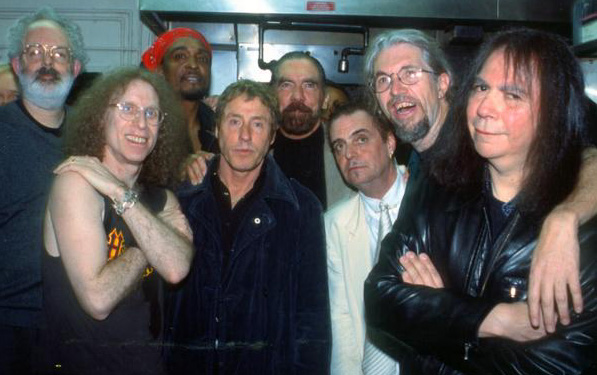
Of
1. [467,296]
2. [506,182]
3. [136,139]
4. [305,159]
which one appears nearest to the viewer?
[467,296]

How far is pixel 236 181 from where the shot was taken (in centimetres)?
202

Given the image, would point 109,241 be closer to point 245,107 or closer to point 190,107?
point 245,107

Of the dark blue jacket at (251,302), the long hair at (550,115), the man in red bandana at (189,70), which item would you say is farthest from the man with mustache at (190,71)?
the long hair at (550,115)

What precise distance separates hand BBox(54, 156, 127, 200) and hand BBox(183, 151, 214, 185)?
50 centimetres

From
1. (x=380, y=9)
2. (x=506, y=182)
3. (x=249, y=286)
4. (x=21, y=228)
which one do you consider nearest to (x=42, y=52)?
(x=21, y=228)

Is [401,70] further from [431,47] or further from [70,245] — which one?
[70,245]

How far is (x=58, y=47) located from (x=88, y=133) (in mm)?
664

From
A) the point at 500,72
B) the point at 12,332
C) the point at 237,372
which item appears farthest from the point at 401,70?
the point at 12,332

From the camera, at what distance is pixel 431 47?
6.54 feet

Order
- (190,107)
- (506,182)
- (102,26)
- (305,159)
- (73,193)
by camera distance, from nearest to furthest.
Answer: (506,182) → (73,193) → (305,159) → (190,107) → (102,26)

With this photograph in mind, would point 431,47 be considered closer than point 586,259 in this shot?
No

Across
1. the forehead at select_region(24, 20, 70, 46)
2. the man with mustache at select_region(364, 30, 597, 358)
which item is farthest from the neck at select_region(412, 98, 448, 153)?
the forehead at select_region(24, 20, 70, 46)

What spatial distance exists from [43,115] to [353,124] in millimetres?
1226

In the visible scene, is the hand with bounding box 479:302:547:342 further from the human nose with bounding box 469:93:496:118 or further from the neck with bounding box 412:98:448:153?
the neck with bounding box 412:98:448:153
